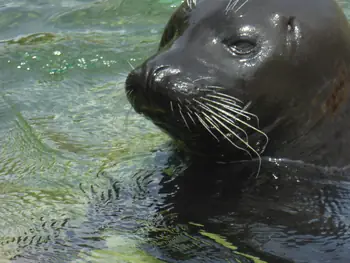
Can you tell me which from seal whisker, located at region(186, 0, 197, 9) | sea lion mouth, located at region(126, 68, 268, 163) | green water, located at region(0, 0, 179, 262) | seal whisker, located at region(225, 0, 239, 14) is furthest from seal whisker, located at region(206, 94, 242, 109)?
green water, located at region(0, 0, 179, 262)

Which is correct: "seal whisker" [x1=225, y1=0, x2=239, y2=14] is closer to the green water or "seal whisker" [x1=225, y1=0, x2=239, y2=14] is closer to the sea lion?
the sea lion

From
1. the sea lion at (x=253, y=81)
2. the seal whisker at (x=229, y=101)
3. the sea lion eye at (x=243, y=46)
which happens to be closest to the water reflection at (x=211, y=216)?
the sea lion at (x=253, y=81)

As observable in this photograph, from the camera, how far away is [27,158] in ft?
18.6

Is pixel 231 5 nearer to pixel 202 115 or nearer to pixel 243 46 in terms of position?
pixel 243 46

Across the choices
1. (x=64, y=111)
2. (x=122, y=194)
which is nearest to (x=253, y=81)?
(x=122, y=194)

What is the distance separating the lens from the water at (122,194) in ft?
13.2

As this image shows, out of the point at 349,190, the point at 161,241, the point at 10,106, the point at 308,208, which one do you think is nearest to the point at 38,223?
the point at 161,241

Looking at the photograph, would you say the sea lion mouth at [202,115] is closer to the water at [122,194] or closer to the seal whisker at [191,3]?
the water at [122,194]

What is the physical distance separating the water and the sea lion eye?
2.58 feet

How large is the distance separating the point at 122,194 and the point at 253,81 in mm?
1075

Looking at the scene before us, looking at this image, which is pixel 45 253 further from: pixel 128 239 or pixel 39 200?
pixel 39 200

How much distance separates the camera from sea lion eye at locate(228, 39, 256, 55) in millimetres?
4484

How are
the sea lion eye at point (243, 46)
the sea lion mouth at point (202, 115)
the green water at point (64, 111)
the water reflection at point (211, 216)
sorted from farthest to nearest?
the green water at point (64, 111)
the sea lion eye at point (243, 46)
the sea lion mouth at point (202, 115)
the water reflection at point (211, 216)

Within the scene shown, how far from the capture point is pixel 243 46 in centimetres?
449
